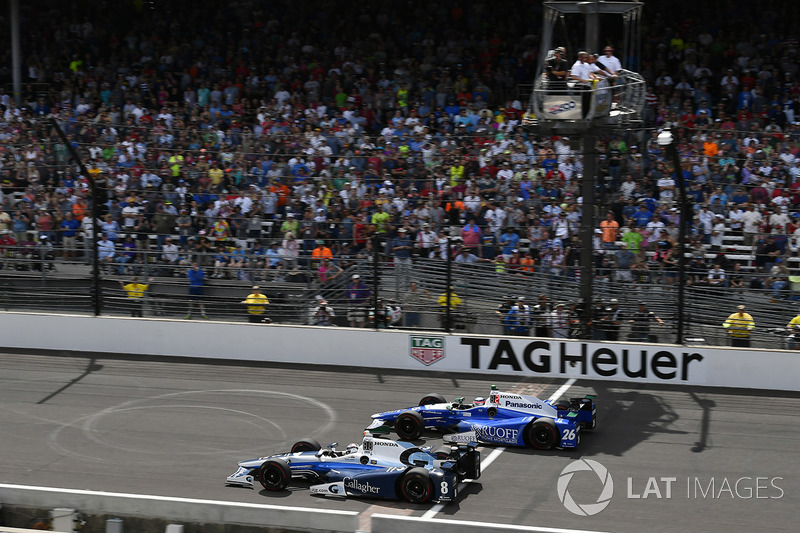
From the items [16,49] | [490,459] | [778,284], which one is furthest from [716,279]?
[16,49]

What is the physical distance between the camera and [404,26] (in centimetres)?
2645

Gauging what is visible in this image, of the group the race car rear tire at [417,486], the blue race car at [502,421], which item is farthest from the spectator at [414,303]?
the race car rear tire at [417,486]

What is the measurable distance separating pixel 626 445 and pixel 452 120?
38.2ft

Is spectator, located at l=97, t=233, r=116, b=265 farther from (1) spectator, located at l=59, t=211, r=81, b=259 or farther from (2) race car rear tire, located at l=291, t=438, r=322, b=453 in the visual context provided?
(2) race car rear tire, located at l=291, t=438, r=322, b=453

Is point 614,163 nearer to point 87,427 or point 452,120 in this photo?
point 452,120

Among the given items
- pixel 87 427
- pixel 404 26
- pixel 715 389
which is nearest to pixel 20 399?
pixel 87 427

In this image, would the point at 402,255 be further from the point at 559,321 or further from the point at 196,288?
the point at 196,288

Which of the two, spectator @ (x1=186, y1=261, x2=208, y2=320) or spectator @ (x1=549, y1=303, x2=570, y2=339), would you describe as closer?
spectator @ (x1=549, y1=303, x2=570, y2=339)

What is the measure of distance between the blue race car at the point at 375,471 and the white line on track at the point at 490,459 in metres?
0.08

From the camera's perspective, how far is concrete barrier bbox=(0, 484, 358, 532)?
9.21 metres

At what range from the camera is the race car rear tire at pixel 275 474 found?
424 inches

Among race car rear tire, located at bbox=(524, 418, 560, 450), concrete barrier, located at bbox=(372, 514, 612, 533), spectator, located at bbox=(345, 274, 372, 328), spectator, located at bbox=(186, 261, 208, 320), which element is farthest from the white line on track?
spectator, located at bbox=(186, 261, 208, 320)

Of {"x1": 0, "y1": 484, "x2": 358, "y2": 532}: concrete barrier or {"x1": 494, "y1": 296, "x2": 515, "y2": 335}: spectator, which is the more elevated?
{"x1": 494, "y1": 296, "x2": 515, "y2": 335}: spectator

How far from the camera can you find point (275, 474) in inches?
425
